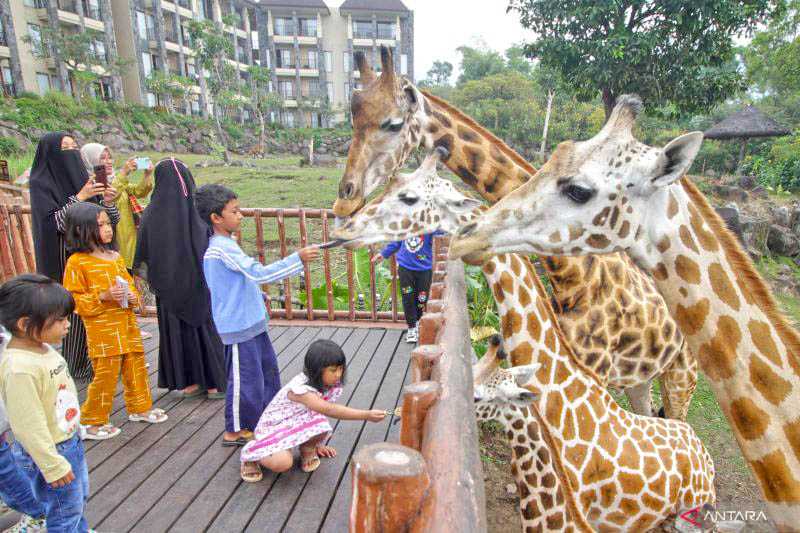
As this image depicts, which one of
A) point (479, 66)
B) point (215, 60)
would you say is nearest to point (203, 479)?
point (215, 60)

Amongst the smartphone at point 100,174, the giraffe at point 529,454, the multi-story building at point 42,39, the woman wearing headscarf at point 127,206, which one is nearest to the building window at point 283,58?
the multi-story building at point 42,39

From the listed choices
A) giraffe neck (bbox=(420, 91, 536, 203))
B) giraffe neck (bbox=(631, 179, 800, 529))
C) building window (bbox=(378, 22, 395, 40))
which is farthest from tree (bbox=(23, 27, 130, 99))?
giraffe neck (bbox=(631, 179, 800, 529))

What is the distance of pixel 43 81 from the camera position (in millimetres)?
30312

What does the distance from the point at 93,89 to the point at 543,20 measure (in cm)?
3182

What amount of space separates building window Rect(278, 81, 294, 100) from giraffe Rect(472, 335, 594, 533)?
5048 cm

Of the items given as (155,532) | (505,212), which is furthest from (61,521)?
(505,212)

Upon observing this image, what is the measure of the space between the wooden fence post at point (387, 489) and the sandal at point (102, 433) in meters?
3.02

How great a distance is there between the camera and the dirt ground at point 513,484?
12.6 feet

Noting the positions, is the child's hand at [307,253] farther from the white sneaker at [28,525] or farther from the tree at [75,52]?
the tree at [75,52]

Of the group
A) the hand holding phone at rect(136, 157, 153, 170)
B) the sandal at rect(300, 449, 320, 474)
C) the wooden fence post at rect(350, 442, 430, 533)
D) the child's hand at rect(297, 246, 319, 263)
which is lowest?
the sandal at rect(300, 449, 320, 474)

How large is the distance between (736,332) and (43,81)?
38858 mm

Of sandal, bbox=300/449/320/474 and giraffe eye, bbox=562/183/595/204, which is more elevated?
giraffe eye, bbox=562/183/595/204

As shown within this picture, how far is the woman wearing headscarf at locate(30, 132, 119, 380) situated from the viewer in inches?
141

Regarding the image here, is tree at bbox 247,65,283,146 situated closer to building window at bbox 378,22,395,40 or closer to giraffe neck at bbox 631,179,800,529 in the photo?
building window at bbox 378,22,395,40
